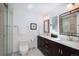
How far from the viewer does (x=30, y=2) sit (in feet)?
6.20

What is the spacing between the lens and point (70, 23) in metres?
1.95

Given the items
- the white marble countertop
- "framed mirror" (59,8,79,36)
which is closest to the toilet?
the white marble countertop

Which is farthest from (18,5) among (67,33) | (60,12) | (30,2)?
(67,33)

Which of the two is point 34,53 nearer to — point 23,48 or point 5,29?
point 23,48

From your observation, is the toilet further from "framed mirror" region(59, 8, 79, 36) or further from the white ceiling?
"framed mirror" region(59, 8, 79, 36)

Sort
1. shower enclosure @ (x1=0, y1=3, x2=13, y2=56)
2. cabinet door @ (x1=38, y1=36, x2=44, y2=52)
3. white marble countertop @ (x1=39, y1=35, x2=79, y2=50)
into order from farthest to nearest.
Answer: cabinet door @ (x1=38, y1=36, x2=44, y2=52), shower enclosure @ (x1=0, y1=3, x2=13, y2=56), white marble countertop @ (x1=39, y1=35, x2=79, y2=50)

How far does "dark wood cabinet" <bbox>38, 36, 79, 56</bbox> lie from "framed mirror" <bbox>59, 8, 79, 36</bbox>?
27 centimetres

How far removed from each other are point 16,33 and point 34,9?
53 cm

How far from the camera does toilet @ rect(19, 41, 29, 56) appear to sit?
6.21 ft

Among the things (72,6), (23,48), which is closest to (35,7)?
(72,6)

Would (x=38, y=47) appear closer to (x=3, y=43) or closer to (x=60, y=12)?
(x=3, y=43)

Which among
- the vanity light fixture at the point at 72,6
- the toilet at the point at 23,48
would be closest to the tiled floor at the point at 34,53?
the toilet at the point at 23,48

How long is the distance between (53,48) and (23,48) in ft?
1.79

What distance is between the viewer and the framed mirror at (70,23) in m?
1.90
